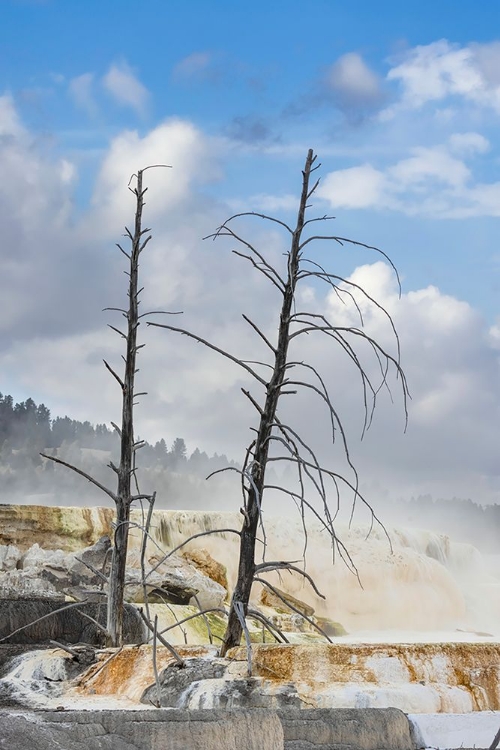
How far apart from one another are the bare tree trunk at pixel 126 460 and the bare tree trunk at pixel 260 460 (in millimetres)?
1937

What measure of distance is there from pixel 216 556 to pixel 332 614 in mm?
3339

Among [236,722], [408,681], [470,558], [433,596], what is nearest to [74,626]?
[408,681]

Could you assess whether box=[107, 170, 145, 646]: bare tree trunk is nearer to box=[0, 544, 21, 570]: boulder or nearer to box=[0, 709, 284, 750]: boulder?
box=[0, 709, 284, 750]: boulder

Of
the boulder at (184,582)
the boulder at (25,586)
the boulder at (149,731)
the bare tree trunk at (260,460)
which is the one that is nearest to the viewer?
the boulder at (149,731)

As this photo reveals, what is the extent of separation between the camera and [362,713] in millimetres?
5246

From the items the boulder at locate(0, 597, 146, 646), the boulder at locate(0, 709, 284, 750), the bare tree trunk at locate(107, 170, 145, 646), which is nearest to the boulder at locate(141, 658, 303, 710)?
the boulder at locate(0, 709, 284, 750)

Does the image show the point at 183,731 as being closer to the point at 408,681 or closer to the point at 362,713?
the point at 362,713

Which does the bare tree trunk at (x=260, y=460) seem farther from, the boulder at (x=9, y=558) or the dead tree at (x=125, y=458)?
the boulder at (x=9, y=558)

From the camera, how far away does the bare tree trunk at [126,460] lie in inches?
344

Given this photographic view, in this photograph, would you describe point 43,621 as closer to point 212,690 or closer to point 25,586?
point 25,586

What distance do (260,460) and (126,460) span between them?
90.8 inches

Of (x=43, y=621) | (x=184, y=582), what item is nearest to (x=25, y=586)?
(x=184, y=582)

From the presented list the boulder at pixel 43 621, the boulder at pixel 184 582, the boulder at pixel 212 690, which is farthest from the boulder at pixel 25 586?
the boulder at pixel 212 690

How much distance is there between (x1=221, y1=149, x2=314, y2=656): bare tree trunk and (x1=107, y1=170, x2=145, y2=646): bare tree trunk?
6.36 ft
